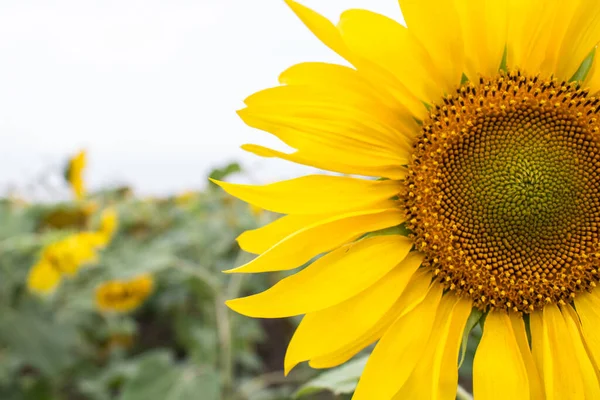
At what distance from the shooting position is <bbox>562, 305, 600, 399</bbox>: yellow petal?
37.7 inches

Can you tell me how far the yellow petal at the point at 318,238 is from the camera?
36.4 inches

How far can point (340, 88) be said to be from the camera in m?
0.99

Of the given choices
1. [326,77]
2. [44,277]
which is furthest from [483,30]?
[44,277]

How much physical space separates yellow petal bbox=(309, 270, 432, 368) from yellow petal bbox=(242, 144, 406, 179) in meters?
0.21

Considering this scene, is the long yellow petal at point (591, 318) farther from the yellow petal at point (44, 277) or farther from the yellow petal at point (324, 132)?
the yellow petal at point (44, 277)

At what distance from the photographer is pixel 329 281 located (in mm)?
984

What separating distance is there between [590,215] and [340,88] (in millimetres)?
554

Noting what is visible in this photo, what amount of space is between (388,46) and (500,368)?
0.61 meters

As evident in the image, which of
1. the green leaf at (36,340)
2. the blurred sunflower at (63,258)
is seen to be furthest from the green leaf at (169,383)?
the green leaf at (36,340)

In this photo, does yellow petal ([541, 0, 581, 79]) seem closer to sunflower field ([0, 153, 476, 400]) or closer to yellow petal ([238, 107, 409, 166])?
yellow petal ([238, 107, 409, 166])

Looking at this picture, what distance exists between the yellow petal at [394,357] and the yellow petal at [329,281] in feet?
0.34

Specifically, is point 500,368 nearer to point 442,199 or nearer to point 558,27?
point 442,199

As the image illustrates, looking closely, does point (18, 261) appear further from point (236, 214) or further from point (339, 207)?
point (339, 207)

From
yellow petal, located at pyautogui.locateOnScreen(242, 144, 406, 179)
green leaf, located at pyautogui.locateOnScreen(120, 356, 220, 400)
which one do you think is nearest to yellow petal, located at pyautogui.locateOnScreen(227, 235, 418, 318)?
yellow petal, located at pyautogui.locateOnScreen(242, 144, 406, 179)
